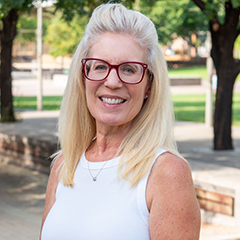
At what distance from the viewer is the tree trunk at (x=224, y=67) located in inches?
410

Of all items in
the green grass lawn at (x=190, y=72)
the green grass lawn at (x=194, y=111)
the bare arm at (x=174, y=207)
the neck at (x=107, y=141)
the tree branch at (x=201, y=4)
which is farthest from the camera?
the green grass lawn at (x=190, y=72)

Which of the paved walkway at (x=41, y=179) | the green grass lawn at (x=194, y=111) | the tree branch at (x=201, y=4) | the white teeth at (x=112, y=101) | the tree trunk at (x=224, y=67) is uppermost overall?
the tree branch at (x=201, y=4)

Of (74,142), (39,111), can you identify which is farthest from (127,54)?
(39,111)

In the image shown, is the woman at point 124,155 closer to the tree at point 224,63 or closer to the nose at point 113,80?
the nose at point 113,80

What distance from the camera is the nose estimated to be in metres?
1.92

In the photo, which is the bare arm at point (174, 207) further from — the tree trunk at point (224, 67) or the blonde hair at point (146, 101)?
the tree trunk at point (224, 67)

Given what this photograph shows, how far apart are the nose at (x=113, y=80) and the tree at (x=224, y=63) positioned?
8.83 meters

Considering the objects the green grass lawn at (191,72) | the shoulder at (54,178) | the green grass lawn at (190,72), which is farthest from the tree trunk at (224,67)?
the green grass lawn at (191,72)

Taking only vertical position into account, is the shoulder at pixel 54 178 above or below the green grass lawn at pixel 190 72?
above

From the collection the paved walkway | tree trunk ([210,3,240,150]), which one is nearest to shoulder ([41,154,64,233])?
the paved walkway

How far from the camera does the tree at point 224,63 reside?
1041cm

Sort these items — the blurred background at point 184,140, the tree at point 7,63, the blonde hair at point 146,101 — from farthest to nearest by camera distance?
the tree at point 7,63, the blurred background at point 184,140, the blonde hair at point 146,101

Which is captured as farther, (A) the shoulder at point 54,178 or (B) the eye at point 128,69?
(A) the shoulder at point 54,178

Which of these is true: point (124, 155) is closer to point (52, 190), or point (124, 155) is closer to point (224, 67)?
point (52, 190)
